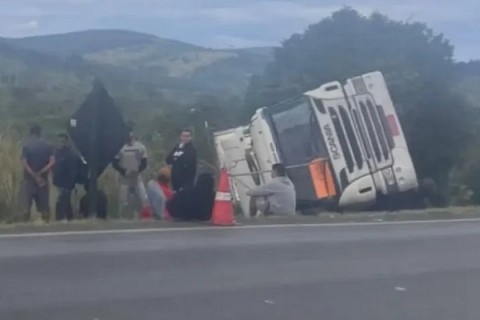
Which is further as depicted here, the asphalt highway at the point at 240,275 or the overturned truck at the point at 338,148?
the overturned truck at the point at 338,148

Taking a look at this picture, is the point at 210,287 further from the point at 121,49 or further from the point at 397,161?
the point at 121,49

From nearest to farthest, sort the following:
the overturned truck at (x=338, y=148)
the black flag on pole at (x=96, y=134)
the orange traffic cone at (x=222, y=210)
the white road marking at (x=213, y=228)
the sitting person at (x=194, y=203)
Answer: the white road marking at (x=213, y=228)
the orange traffic cone at (x=222, y=210)
the sitting person at (x=194, y=203)
the black flag on pole at (x=96, y=134)
the overturned truck at (x=338, y=148)

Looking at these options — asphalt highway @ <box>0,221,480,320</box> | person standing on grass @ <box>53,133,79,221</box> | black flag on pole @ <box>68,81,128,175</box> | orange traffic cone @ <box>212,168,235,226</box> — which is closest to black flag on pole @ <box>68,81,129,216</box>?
black flag on pole @ <box>68,81,128,175</box>

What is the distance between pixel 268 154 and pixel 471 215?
4.98 meters

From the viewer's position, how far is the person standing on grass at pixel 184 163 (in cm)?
1966

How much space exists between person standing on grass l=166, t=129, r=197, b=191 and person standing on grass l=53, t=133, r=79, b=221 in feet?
4.76

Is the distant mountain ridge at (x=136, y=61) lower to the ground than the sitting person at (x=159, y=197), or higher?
higher

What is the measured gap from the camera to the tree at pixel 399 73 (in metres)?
29.3

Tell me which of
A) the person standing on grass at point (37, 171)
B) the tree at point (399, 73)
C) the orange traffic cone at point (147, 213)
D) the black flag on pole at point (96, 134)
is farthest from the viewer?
the tree at point (399, 73)

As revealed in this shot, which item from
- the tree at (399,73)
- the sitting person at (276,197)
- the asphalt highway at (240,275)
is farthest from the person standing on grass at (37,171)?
the tree at (399,73)

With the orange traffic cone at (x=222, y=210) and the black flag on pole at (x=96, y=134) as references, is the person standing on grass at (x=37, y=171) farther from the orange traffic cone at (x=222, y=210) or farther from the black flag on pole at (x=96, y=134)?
the orange traffic cone at (x=222, y=210)

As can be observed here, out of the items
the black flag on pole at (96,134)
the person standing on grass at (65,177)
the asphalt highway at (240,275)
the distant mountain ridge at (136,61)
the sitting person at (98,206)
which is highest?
the distant mountain ridge at (136,61)

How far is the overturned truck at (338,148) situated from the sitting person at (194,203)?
234 inches

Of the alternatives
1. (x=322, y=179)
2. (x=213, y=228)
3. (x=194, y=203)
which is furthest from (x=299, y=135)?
(x=213, y=228)
